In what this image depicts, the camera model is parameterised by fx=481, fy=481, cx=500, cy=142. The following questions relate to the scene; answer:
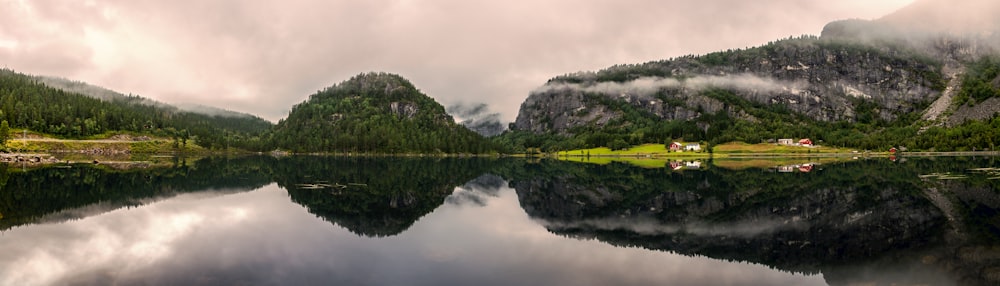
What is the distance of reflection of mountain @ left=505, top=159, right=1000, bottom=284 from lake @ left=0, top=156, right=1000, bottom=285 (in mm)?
111

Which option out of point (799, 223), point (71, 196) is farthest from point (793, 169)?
point (71, 196)

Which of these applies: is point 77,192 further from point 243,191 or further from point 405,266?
point 405,266

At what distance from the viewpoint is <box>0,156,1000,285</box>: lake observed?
1392 centimetres

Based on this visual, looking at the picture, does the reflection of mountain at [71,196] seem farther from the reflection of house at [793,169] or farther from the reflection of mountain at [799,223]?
the reflection of house at [793,169]

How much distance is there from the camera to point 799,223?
22812mm

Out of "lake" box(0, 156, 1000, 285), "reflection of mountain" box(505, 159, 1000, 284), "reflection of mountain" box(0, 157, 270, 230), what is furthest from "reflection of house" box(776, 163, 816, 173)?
"reflection of mountain" box(0, 157, 270, 230)

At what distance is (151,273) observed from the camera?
1359cm

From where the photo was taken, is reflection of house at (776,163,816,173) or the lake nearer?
the lake

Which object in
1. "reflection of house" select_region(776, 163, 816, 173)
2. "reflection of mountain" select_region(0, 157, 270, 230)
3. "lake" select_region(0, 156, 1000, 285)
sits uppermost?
"reflection of house" select_region(776, 163, 816, 173)

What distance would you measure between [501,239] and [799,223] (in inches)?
566

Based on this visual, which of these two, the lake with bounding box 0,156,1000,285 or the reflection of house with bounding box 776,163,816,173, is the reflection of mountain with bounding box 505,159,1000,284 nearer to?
the lake with bounding box 0,156,1000,285

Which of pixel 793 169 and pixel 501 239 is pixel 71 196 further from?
pixel 793 169

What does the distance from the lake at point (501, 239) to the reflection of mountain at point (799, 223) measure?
111mm

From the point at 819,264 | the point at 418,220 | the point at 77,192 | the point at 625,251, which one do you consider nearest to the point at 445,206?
the point at 418,220
